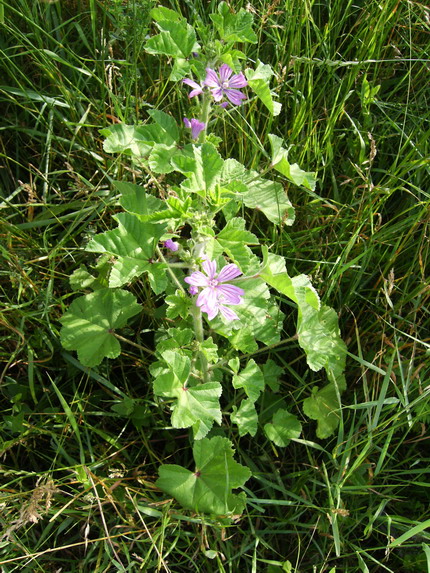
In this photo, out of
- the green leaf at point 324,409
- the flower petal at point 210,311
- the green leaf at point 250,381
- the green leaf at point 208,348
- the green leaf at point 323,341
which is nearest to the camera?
the flower petal at point 210,311

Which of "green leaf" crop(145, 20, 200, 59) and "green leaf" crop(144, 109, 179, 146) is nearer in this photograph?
"green leaf" crop(145, 20, 200, 59)

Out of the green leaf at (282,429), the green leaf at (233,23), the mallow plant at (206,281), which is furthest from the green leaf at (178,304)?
the green leaf at (233,23)

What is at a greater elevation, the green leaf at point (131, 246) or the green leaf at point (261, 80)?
the green leaf at point (261, 80)

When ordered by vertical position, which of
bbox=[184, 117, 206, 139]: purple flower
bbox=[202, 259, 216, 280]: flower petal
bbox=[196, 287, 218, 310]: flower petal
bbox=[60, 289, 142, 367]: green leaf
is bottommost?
bbox=[60, 289, 142, 367]: green leaf

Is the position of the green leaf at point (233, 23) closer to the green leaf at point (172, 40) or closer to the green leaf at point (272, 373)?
the green leaf at point (172, 40)

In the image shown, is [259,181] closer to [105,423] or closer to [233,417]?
[233,417]

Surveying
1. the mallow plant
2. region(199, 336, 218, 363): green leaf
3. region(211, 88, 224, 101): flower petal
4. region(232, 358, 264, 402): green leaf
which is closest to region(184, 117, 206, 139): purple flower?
the mallow plant

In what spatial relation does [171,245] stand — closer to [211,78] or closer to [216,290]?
[216,290]

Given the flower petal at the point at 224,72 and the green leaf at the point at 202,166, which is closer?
the green leaf at the point at 202,166

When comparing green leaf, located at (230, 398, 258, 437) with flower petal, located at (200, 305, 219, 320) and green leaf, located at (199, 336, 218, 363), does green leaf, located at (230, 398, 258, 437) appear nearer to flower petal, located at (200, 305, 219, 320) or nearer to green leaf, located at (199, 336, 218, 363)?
green leaf, located at (199, 336, 218, 363)
